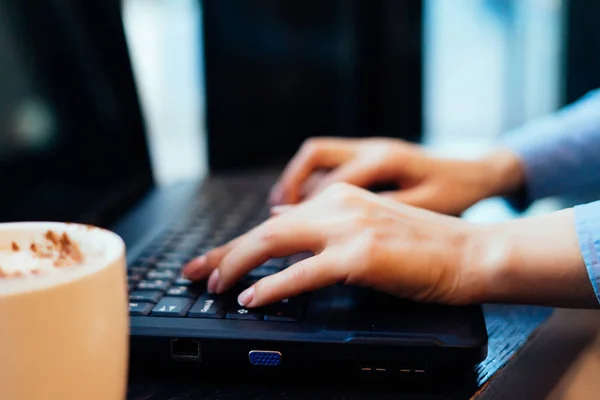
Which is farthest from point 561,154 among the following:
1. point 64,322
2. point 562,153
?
point 64,322

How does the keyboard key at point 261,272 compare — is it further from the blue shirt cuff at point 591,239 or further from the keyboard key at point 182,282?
the blue shirt cuff at point 591,239

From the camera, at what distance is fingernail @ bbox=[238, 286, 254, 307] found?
44 centimetres

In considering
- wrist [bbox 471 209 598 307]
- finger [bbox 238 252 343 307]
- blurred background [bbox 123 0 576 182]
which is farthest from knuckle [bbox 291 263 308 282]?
blurred background [bbox 123 0 576 182]

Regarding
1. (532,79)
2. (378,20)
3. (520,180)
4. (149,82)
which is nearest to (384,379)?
(520,180)

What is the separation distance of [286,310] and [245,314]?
3cm

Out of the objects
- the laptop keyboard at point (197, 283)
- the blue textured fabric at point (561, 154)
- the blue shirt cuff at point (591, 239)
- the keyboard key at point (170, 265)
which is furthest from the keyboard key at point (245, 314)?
the blue textured fabric at point (561, 154)

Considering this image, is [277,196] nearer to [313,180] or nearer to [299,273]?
[313,180]

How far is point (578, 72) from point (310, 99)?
0.68 m

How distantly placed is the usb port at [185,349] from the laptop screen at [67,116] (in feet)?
0.87

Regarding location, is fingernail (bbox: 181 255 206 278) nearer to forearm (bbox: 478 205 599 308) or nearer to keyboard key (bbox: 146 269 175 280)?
keyboard key (bbox: 146 269 175 280)

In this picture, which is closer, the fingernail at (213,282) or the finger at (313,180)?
the fingernail at (213,282)

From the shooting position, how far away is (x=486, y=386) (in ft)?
1.31

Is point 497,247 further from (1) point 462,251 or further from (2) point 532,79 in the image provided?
(2) point 532,79

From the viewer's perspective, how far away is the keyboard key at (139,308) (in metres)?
0.43
